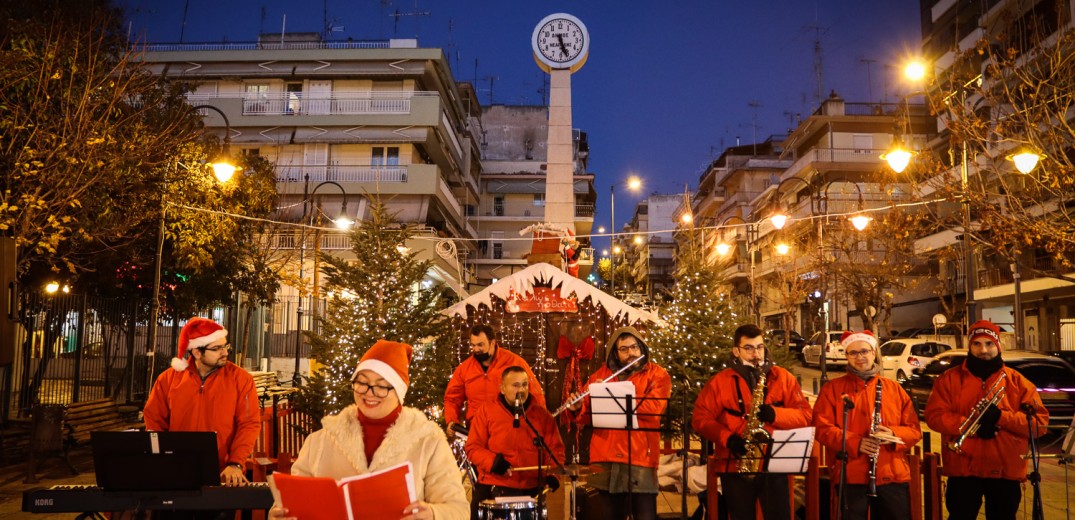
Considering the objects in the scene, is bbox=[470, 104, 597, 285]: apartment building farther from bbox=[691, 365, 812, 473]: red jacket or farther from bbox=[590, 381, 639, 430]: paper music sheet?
bbox=[590, 381, 639, 430]: paper music sheet

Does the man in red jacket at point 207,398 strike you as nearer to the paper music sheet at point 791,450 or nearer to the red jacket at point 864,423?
the paper music sheet at point 791,450

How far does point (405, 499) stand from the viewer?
3.06 meters

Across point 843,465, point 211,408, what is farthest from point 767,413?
point 211,408

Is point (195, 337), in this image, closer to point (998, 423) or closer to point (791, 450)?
point (791, 450)

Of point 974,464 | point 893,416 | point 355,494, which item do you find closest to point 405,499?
point 355,494

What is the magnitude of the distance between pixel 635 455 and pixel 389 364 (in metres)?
3.05

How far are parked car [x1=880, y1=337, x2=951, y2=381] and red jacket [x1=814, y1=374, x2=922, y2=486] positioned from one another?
65.9 feet

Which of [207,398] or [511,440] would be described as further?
[511,440]

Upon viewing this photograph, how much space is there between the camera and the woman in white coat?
331cm

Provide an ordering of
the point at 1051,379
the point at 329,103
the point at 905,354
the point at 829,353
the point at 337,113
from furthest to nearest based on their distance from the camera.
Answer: the point at 329,103, the point at 337,113, the point at 829,353, the point at 905,354, the point at 1051,379

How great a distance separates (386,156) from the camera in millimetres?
40094

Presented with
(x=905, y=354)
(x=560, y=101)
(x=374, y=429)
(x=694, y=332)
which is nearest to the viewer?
(x=374, y=429)

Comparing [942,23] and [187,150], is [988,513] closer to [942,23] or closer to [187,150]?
[187,150]

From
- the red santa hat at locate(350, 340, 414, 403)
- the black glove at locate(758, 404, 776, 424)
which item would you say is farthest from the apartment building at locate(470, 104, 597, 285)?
the red santa hat at locate(350, 340, 414, 403)
